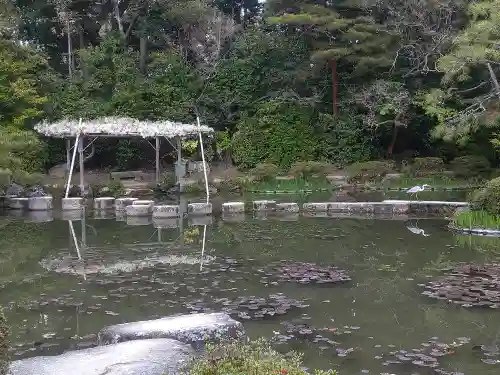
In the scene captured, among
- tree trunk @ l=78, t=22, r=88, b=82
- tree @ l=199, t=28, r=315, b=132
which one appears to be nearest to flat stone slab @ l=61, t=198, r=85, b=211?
tree @ l=199, t=28, r=315, b=132

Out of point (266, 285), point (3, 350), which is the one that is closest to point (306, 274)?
point (266, 285)

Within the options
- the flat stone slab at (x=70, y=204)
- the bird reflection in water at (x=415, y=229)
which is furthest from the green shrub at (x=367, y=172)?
the flat stone slab at (x=70, y=204)

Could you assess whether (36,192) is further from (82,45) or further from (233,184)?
(82,45)

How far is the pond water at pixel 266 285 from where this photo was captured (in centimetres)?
650

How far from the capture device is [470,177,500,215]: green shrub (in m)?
12.6

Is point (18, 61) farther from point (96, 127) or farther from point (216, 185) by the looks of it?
point (216, 185)

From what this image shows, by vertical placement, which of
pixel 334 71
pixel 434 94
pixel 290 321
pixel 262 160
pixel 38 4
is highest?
pixel 38 4

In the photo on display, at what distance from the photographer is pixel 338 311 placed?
24.9 ft

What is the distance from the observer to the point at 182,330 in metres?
5.57

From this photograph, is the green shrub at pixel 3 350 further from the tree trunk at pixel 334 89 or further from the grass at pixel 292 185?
the tree trunk at pixel 334 89

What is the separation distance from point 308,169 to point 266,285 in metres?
13.8

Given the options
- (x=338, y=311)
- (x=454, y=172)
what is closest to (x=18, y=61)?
(x=454, y=172)

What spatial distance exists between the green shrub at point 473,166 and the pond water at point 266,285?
22.9 ft

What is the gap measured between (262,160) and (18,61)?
10508 millimetres
